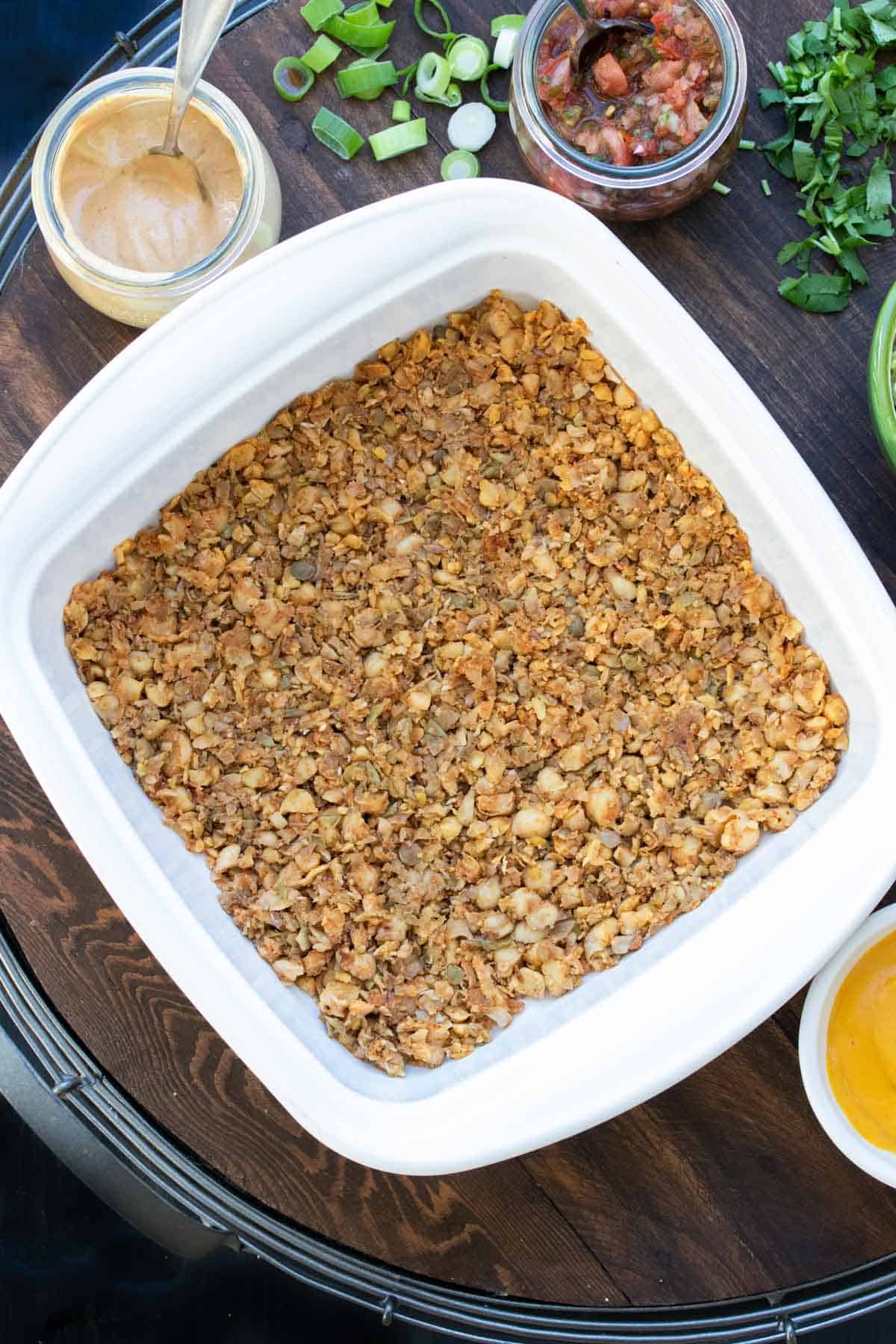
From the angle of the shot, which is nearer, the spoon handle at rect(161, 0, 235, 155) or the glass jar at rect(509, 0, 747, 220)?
the spoon handle at rect(161, 0, 235, 155)

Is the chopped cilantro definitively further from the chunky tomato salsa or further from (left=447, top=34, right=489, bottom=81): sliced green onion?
(left=447, top=34, right=489, bottom=81): sliced green onion

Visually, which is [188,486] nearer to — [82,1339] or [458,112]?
[458,112]

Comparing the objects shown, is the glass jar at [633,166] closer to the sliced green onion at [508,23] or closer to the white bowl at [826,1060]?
the sliced green onion at [508,23]

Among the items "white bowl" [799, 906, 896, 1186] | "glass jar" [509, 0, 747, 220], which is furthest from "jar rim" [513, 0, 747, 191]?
"white bowl" [799, 906, 896, 1186]

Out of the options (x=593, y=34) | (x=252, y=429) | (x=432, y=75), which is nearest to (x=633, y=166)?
(x=593, y=34)

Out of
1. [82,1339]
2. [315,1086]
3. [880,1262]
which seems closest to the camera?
[315,1086]

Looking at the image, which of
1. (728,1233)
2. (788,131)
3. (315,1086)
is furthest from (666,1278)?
(788,131)
